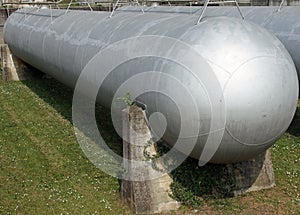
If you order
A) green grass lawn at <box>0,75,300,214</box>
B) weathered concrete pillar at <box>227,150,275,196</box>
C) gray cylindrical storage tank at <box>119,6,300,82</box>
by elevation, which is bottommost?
green grass lawn at <box>0,75,300,214</box>

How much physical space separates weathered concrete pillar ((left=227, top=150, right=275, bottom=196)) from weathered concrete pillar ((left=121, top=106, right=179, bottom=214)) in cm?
122

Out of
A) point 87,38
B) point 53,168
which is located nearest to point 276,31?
point 87,38

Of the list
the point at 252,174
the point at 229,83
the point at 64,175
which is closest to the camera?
the point at 229,83

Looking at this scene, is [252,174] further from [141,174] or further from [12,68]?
[12,68]

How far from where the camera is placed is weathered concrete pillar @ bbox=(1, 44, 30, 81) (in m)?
18.0

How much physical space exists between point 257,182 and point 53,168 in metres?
4.14

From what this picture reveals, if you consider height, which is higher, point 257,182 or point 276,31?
point 276,31

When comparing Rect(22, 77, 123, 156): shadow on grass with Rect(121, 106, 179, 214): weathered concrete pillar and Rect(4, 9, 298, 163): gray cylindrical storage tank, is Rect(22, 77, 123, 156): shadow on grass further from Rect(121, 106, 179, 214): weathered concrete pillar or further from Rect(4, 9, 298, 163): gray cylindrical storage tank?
Rect(4, 9, 298, 163): gray cylindrical storage tank

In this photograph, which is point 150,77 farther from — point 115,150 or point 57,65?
point 57,65

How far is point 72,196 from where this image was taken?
7.86m

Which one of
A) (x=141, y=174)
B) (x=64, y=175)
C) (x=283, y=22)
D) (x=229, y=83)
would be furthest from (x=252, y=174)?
(x=283, y=22)

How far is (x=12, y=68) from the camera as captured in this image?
59.5ft

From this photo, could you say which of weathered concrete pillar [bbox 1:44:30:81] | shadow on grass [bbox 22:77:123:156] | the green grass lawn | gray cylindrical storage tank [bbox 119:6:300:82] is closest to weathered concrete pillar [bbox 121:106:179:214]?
the green grass lawn

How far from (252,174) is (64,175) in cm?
367
